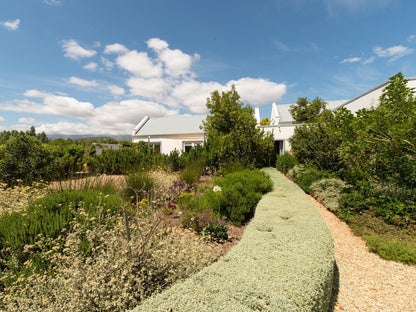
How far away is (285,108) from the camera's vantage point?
24.2 meters

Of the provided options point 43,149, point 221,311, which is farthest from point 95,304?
point 43,149

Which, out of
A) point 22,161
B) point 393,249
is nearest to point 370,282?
point 393,249

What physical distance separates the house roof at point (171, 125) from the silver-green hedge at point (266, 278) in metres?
17.9

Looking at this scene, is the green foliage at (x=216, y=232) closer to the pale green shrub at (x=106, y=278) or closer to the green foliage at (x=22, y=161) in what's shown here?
the pale green shrub at (x=106, y=278)

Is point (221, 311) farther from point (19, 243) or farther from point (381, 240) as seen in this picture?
point (381, 240)

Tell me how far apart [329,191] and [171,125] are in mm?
18331

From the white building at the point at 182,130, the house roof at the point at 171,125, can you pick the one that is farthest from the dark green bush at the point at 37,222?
the house roof at the point at 171,125

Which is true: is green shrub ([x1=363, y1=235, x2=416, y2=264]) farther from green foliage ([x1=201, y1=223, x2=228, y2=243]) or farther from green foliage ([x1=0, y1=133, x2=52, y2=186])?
green foliage ([x1=0, y1=133, x2=52, y2=186])

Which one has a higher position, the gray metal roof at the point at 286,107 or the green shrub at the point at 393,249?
the gray metal roof at the point at 286,107

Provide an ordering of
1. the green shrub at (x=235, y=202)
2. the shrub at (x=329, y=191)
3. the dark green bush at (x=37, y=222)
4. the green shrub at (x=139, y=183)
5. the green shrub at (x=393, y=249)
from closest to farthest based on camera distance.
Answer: the dark green bush at (x=37, y=222) → the green shrub at (x=393, y=249) → the green shrub at (x=235, y=202) → the green shrub at (x=139, y=183) → the shrub at (x=329, y=191)

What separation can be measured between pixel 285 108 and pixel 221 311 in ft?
84.8

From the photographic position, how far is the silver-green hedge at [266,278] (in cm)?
135

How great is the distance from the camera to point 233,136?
9.64 meters

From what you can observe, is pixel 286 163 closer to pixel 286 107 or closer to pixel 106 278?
pixel 106 278
